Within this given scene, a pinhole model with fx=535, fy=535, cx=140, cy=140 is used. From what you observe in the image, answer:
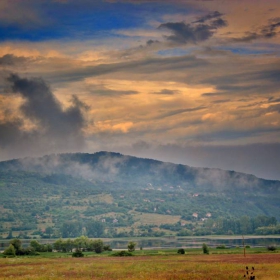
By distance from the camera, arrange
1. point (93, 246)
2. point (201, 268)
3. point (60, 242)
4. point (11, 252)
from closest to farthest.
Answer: point (201, 268), point (11, 252), point (93, 246), point (60, 242)

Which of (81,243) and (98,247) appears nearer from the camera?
(98,247)

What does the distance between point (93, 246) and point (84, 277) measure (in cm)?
9025

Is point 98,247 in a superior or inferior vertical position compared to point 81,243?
inferior

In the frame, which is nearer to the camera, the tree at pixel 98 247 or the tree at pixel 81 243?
the tree at pixel 98 247

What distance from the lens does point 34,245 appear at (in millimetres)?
162125

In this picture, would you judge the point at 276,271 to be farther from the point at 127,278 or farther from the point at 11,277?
the point at 11,277

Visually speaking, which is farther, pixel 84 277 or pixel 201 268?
pixel 201 268

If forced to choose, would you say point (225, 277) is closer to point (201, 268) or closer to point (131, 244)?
point (201, 268)

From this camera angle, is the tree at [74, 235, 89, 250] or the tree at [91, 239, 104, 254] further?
the tree at [74, 235, 89, 250]

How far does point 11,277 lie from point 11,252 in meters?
68.2

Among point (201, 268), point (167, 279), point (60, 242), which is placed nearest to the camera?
point (167, 279)

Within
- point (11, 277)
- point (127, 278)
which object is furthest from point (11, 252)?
point (127, 278)

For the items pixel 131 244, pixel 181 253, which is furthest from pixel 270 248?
pixel 131 244

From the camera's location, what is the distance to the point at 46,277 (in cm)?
7231
